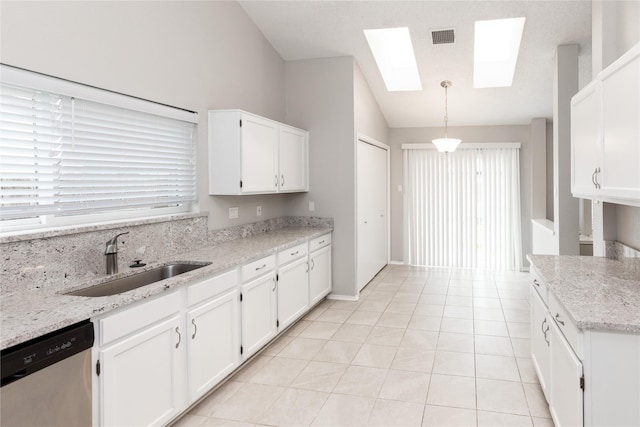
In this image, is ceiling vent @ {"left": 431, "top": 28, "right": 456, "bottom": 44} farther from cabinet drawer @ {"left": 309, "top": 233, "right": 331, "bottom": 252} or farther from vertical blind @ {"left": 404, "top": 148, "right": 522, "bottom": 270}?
vertical blind @ {"left": 404, "top": 148, "right": 522, "bottom": 270}

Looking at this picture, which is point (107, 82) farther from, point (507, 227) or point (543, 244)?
point (507, 227)

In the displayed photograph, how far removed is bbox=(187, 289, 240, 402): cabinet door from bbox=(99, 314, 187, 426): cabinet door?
104mm

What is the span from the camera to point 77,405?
181 cm

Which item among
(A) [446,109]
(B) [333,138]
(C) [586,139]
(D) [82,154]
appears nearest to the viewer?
(D) [82,154]

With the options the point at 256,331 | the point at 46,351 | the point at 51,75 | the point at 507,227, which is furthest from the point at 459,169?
the point at 46,351

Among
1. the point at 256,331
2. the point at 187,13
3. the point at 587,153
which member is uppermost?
the point at 187,13

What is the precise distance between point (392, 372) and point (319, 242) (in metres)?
1.94

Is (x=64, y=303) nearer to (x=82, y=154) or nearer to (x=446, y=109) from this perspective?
(x=82, y=154)

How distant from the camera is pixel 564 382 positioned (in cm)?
209

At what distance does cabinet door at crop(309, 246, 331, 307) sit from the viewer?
470 centimetres

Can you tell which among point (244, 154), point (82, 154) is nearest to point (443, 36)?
point (244, 154)

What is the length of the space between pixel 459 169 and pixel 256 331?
4.99 m

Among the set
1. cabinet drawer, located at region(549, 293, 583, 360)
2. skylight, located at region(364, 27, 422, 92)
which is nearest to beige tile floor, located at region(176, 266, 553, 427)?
cabinet drawer, located at region(549, 293, 583, 360)

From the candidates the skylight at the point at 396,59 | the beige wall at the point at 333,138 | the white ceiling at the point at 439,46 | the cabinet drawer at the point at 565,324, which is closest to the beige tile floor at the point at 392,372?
the beige wall at the point at 333,138
